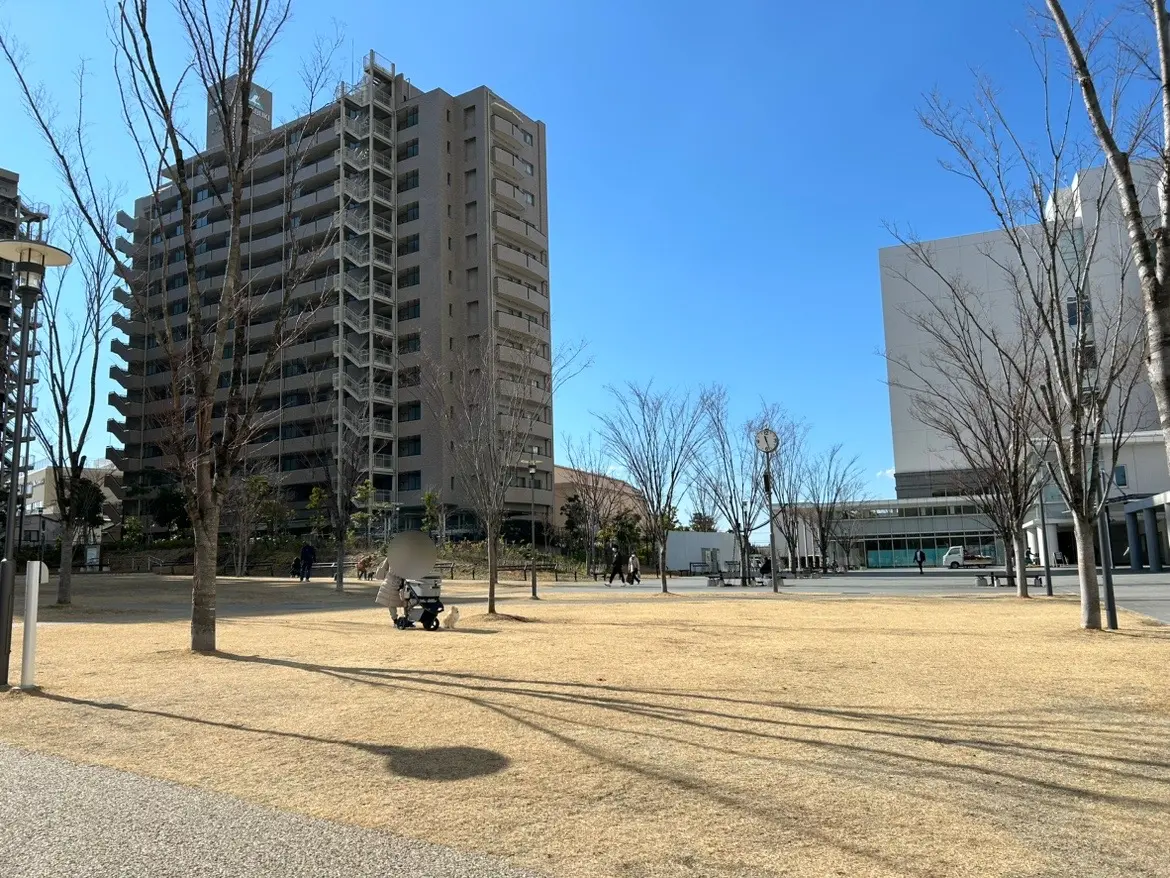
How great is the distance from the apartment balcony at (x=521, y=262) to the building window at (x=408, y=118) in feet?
34.8

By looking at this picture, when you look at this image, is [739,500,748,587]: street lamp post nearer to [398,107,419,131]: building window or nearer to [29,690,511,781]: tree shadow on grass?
[29,690,511,781]: tree shadow on grass

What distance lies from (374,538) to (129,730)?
3859cm

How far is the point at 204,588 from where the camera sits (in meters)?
9.27

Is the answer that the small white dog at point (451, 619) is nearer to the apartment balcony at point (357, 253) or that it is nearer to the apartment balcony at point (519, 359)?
the apartment balcony at point (519, 359)

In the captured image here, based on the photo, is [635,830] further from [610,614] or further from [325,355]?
[325,355]

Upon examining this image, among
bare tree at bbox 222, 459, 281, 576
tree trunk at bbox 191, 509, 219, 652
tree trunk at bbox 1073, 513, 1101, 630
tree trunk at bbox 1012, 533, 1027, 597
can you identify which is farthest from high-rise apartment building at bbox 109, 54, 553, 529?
tree trunk at bbox 1073, 513, 1101, 630

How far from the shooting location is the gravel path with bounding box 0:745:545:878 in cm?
306

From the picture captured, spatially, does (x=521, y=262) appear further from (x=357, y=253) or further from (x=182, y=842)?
(x=182, y=842)

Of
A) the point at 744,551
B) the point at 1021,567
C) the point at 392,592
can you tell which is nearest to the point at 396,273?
the point at 744,551

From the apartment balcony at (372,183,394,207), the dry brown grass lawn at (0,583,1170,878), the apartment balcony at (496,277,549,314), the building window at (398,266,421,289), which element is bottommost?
the dry brown grass lawn at (0,583,1170,878)

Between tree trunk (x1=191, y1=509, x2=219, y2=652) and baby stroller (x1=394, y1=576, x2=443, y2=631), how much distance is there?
133 inches

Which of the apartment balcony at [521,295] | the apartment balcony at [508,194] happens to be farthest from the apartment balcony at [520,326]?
the apartment balcony at [508,194]

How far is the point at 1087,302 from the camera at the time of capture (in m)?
11.3

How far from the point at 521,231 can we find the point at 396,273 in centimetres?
915
